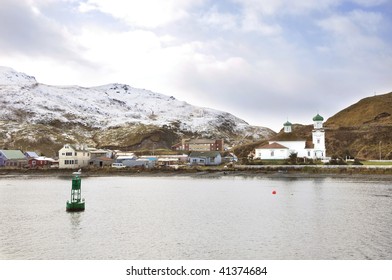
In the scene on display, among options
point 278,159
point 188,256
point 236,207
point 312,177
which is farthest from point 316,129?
point 188,256

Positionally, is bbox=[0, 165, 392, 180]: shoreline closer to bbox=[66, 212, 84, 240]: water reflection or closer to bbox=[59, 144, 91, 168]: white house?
bbox=[59, 144, 91, 168]: white house

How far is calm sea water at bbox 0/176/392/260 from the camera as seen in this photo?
23.7 meters

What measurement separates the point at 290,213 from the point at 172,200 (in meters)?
15.1

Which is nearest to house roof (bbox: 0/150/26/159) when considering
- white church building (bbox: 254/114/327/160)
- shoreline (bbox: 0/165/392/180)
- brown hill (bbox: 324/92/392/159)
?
shoreline (bbox: 0/165/392/180)

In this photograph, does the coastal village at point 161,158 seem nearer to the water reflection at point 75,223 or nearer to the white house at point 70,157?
the white house at point 70,157

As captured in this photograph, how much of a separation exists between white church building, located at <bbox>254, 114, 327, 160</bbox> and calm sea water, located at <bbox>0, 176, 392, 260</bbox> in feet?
193

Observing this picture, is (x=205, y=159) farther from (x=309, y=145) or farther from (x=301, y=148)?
(x=309, y=145)

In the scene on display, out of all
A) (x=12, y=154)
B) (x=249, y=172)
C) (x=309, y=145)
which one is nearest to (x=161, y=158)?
(x=249, y=172)

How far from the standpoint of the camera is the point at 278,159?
4279 inches

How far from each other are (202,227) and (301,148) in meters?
85.5

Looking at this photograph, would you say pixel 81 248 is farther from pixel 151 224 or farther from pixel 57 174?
pixel 57 174

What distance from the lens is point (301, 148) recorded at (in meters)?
112

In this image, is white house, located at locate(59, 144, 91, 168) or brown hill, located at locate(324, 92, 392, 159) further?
brown hill, located at locate(324, 92, 392, 159)

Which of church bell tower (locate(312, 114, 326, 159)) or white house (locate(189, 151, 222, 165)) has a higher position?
church bell tower (locate(312, 114, 326, 159))
